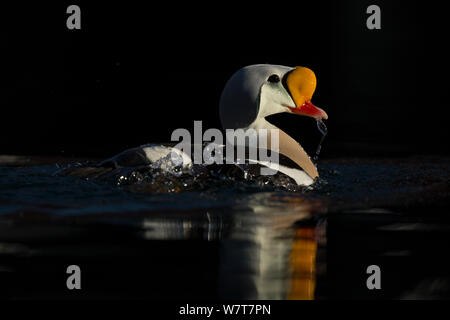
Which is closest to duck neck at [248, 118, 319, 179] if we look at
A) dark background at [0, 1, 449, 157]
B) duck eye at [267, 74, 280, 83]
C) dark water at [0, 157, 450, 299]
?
dark water at [0, 157, 450, 299]

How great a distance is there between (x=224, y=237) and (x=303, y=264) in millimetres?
609

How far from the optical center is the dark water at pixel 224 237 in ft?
11.8

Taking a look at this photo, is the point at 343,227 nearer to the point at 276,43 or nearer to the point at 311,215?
the point at 311,215

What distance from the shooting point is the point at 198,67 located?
13.5 m

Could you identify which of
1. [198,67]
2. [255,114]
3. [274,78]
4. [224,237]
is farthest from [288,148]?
[198,67]

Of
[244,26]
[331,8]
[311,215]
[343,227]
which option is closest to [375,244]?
[343,227]

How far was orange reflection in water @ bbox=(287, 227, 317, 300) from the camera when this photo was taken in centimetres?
354

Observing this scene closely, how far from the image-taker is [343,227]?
15.5ft

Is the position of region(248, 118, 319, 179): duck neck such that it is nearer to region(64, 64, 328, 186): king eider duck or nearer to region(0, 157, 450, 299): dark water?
region(64, 64, 328, 186): king eider duck

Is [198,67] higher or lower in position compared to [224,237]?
higher

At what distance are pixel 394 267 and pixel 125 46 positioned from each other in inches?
418

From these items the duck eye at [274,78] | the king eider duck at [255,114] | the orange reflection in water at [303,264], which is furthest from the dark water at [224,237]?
the duck eye at [274,78]

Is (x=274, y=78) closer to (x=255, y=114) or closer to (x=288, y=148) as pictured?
(x=255, y=114)

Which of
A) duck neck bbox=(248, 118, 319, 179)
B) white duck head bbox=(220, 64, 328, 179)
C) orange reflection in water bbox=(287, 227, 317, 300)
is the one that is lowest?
→ orange reflection in water bbox=(287, 227, 317, 300)
